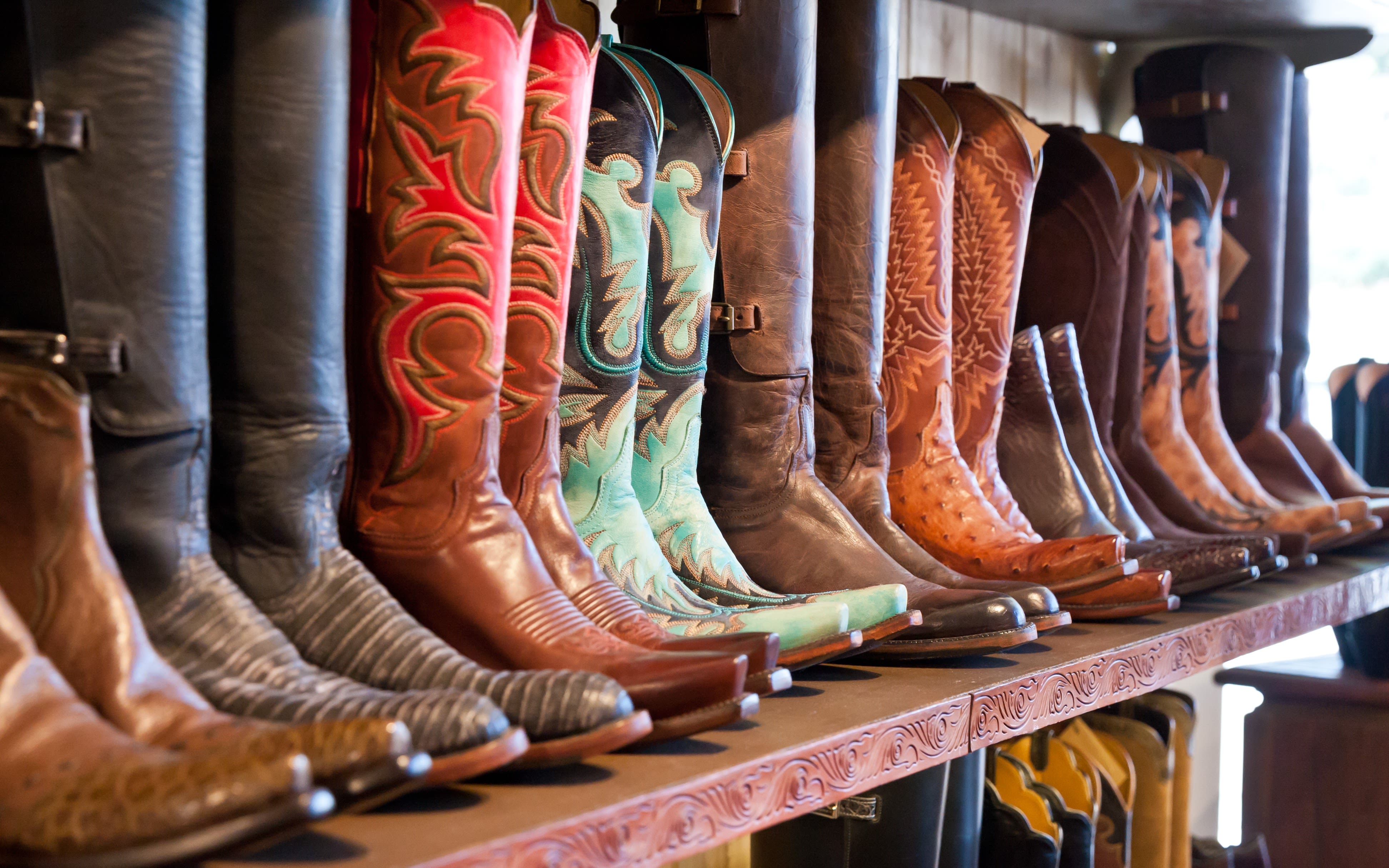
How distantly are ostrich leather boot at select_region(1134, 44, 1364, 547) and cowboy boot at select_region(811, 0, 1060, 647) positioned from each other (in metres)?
1.27

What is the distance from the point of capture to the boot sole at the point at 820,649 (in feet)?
3.58

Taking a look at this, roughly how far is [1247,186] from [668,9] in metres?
1.57

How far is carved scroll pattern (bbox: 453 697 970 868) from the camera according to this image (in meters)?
0.74

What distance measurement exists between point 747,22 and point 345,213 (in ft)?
1.98

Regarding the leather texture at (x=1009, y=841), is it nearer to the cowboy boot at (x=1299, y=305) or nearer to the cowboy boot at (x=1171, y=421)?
the cowboy boot at (x=1171, y=421)

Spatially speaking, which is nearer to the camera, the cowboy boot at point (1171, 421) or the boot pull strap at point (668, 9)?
the boot pull strap at point (668, 9)

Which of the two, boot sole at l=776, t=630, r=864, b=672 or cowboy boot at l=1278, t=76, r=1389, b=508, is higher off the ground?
cowboy boot at l=1278, t=76, r=1389, b=508

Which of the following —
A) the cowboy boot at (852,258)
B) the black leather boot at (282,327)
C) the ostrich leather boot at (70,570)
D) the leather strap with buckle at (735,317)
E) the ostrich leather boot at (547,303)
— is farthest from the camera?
the cowboy boot at (852,258)

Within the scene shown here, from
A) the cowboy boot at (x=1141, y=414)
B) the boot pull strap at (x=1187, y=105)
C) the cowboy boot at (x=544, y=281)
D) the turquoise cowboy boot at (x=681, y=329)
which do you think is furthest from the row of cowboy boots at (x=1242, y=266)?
the cowboy boot at (x=544, y=281)

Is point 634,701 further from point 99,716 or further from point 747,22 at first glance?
point 747,22

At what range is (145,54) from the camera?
2.59ft

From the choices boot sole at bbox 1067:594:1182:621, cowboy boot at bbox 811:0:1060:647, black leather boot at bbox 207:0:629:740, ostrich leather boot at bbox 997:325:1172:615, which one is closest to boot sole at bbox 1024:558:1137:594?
boot sole at bbox 1067:594:1182:621

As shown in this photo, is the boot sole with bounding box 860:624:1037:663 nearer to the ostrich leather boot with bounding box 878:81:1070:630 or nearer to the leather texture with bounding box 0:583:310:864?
the ostrich leather boot with bounding box 878:81:1070:630

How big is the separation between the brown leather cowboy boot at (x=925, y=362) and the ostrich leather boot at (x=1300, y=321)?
1230 mm
